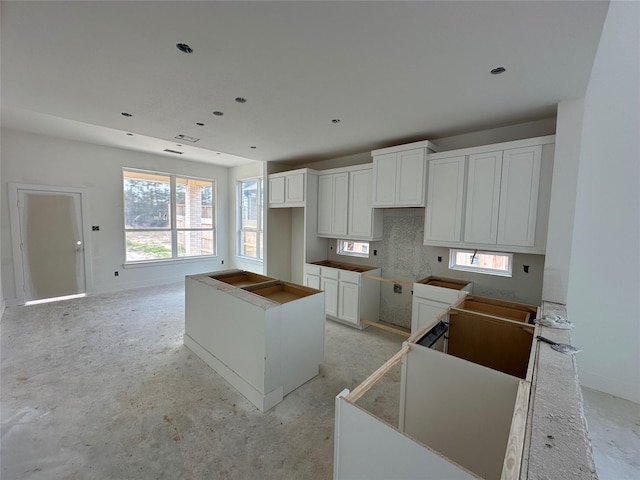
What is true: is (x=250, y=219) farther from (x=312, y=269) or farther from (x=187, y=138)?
(x=187, y=138)

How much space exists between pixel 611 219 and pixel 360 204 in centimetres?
269

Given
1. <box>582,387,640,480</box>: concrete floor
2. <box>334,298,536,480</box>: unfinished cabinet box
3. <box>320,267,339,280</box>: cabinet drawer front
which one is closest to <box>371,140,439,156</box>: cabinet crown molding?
<box>320,267,339,280</box>: cabinet drawer front

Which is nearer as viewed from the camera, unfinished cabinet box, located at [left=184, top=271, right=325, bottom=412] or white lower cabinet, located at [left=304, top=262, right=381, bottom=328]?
unfinished cabinet box, located at [left=184, top=271, right=325, bottom=412]

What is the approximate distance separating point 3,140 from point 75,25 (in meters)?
4.67

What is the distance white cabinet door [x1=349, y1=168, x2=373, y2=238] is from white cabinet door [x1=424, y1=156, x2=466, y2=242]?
86cm

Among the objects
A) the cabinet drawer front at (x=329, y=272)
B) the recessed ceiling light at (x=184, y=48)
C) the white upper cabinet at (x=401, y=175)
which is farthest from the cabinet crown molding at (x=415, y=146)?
the recessed ceiling light at (x=184, y=48)

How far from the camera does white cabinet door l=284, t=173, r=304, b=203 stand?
14.8 ft

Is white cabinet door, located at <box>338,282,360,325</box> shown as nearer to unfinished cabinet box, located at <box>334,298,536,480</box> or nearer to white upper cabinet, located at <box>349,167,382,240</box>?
white upper cabinet, located at <box>349,167,382,240</box>

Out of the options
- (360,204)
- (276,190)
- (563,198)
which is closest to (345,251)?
(360,204)

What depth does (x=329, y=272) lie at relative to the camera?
4188 mm

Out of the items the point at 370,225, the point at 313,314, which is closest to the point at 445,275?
the point at 370,225

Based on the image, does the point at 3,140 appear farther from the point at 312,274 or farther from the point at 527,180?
the point at 527,180

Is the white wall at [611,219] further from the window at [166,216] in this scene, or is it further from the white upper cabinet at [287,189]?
the window at [166,216]

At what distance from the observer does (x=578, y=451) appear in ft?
3.01
